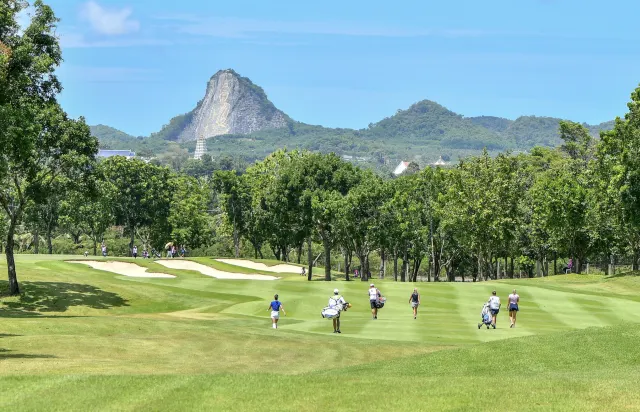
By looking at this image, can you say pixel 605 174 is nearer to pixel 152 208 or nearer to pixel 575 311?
pixel 575 311

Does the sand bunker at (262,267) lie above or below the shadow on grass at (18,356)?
above

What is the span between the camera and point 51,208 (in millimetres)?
119562

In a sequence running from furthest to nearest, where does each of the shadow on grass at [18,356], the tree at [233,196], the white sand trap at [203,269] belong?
the tree at [233,196] → the white sand trap at [203,269] → the shadow on grass at [18,356]

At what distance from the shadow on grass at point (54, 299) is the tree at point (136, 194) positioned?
6411cm

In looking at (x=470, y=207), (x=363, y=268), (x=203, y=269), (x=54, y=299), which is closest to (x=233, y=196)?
(x=203, y=269)

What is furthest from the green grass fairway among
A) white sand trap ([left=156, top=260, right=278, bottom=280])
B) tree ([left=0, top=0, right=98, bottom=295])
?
white sand trap ([left=156, top=260, right=278, bottom=280])

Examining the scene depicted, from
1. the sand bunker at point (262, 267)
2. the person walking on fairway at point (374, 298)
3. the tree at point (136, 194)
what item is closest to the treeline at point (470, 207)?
the sand bunker at point (262, 267)

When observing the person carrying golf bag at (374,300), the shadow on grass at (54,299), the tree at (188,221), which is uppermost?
the tree at (188,221)

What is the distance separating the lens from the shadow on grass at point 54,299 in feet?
158

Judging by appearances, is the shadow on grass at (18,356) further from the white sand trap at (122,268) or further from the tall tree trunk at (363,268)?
the tall tree trunk at (363,268)

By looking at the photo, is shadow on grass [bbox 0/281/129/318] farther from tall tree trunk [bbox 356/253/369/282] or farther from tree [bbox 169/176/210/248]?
tree [bbox 169/176/210/248]

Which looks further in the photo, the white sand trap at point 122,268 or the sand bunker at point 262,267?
the sand bunker at point 262,267

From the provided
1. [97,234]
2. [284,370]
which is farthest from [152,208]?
[284,370]

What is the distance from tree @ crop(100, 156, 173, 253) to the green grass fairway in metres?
58.9
